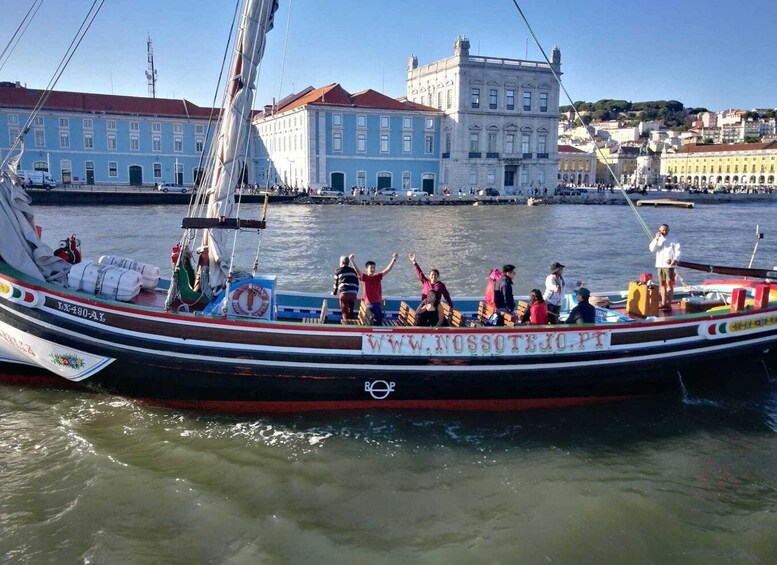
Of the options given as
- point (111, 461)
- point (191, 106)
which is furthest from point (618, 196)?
point (111, 461)

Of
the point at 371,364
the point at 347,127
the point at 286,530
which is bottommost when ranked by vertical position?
the point at 286,530

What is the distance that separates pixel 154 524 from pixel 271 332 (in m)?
2.50

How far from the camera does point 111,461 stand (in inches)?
290

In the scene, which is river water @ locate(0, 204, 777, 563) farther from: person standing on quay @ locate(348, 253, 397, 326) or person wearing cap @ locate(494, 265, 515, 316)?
person wearing cap @ locate(494, 265, 515, 316)

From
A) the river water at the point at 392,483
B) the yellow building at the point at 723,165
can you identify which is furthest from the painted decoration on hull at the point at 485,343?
the yellow building at the point at 723,165

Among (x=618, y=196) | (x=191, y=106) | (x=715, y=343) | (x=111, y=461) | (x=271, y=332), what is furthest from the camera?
(x=618, y=196)

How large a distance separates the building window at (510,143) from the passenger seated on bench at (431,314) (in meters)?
65.3

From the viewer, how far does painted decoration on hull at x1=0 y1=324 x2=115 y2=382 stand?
8055mm

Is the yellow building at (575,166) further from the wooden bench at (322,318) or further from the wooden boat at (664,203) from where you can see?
the wooden bench at (322,318)

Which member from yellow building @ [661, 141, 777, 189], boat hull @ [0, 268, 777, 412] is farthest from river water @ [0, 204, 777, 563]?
yellow building @ [661, 141, 777, 189]

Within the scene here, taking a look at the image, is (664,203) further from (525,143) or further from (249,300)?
(249,300)

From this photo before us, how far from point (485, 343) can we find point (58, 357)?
17.6 feet

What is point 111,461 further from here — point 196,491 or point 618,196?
point 618,196

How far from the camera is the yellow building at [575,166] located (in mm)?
109562
